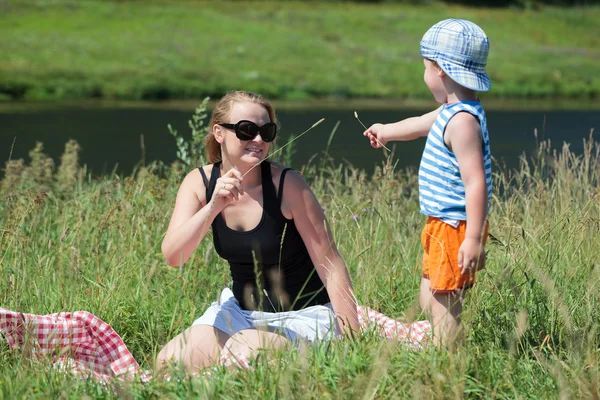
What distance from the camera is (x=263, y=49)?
121 ft

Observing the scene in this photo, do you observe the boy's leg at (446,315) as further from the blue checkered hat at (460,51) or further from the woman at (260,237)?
the blue checkered hat at (460,51)

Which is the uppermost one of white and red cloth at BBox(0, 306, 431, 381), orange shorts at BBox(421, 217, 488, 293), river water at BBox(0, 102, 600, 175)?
orange shorts at BBox(421, 217, 488, 293)

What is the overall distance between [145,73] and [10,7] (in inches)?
562

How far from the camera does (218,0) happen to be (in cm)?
5000

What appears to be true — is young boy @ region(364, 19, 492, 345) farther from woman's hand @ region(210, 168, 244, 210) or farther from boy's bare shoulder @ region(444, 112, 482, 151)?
woman's hand @ region(210, 168, 244, 210)

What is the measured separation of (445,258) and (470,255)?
5.8 inches

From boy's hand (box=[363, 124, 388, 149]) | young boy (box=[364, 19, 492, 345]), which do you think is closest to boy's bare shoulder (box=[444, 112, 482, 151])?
young boy (box=[364, 19, 492, 345])

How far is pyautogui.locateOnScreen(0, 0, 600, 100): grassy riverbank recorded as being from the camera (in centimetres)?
2839

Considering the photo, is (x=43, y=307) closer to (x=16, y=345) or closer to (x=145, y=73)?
(x=16, y=345)

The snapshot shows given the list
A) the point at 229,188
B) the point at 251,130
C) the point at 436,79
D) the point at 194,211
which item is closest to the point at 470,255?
the point at 436,79

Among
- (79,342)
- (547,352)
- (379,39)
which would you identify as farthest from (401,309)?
(379,39)

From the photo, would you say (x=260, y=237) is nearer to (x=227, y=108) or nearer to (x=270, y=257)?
(x=270, y=257)

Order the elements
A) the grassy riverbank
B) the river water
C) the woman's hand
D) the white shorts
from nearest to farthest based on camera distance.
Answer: the woman's hand < the white shorts < the river water < the grassy riverbank

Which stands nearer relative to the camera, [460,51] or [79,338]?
[460,51]
